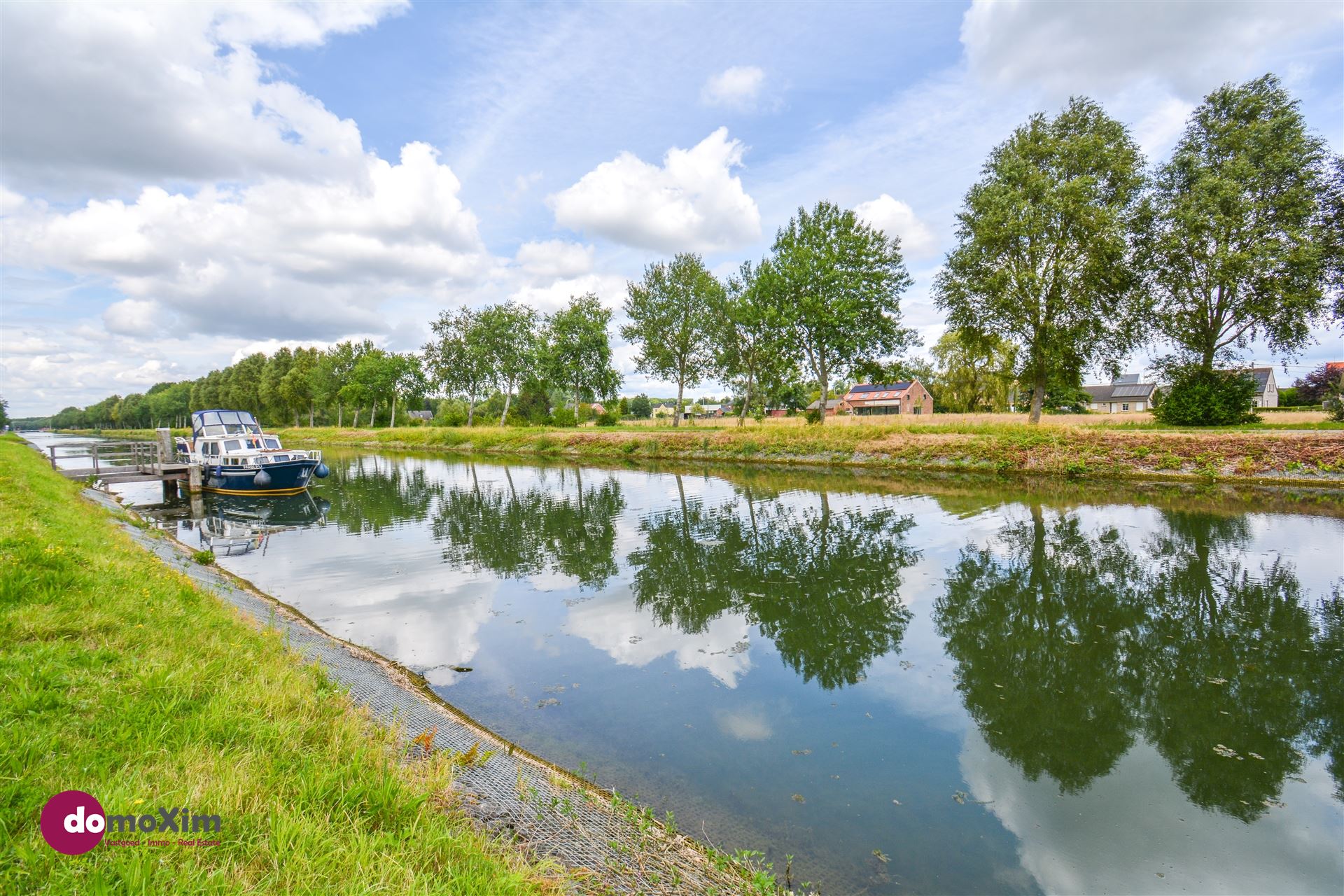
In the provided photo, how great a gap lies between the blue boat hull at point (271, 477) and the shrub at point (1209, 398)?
1661 inches

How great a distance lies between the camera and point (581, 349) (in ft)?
195

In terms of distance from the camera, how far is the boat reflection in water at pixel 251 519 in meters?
16.9

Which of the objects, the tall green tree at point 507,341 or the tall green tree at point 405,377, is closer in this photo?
the tall green tree at point 507,341

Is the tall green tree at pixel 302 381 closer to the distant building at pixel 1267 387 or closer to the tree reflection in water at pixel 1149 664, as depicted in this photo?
the tree reflection in water at pixel 1149 664

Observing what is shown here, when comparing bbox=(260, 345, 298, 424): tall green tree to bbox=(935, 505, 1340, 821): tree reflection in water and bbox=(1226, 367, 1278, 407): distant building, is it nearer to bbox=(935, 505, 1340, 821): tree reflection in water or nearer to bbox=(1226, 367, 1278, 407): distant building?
bbox=(935, 505, 1340, 821): tree reflection in water

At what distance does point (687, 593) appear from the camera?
1102 centimetres

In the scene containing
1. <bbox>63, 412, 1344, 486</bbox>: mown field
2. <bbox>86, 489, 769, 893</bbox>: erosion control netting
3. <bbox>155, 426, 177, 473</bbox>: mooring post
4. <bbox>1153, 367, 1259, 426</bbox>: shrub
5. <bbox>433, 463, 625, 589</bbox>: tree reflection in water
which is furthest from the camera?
<bbox>1153, 367, 1259, 426</bbox>: shrub

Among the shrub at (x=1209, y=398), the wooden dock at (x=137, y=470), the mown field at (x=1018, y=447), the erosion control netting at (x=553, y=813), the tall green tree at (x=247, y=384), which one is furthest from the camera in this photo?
the tall green tree at (x=247, y=384)

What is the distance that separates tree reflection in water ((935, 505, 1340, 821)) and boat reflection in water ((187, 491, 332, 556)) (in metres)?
17.5

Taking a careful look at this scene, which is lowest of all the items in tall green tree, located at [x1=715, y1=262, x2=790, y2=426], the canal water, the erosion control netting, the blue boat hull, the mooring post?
the canal water

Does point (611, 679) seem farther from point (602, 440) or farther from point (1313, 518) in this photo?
point (602, 440)

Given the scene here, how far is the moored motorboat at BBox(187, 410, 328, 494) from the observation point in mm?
25859

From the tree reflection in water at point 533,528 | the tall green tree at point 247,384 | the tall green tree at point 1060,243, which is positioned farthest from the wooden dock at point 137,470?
the tall green tree at point 247,384

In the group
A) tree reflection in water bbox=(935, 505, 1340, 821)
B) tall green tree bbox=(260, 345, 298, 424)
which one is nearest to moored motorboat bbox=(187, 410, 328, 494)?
tree reflection in water bbox=(935, 505, 1340, 821)
